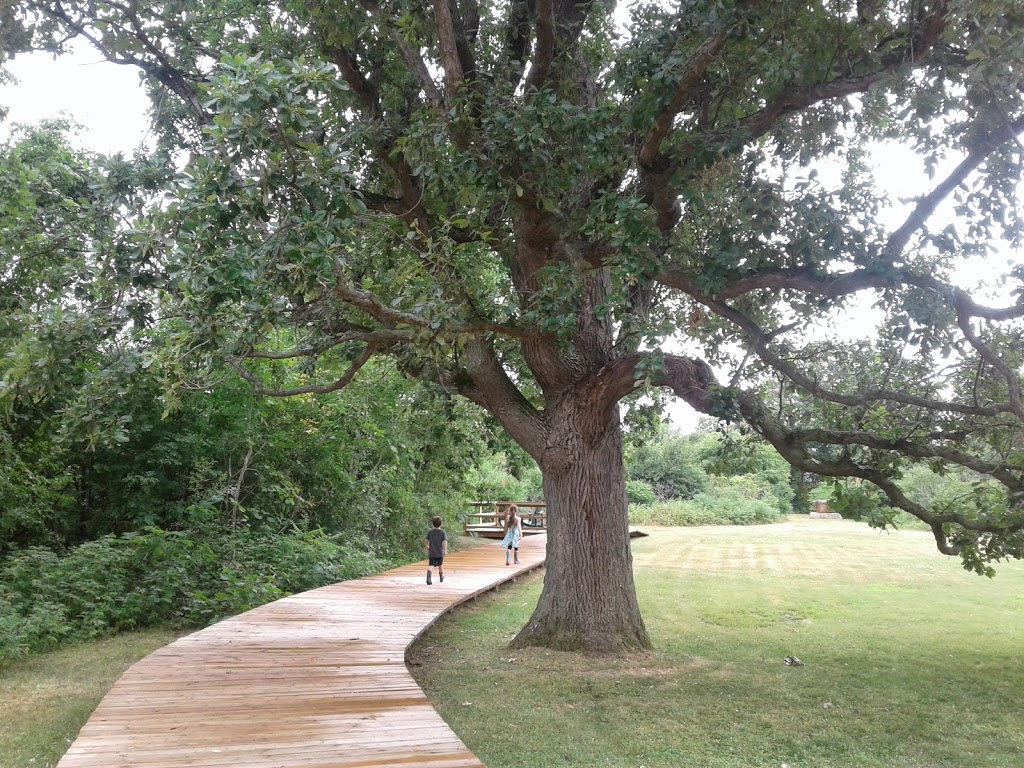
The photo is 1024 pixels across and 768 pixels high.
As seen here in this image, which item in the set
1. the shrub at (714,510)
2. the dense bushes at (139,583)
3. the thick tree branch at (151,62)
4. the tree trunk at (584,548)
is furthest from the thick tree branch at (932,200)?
the shrub at (714,510)

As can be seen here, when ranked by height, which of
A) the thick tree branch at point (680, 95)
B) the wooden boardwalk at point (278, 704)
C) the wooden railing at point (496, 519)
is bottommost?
the wooden boardwalk at point (278, 704)

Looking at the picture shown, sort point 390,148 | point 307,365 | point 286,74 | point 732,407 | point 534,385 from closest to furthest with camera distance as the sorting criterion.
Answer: point 286,74
point 732,407
point 390,148
point 307,365
point 534,385

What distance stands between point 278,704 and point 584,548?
14.2 feet

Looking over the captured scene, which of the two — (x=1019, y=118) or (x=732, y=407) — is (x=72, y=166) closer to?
(x=732, y=407)

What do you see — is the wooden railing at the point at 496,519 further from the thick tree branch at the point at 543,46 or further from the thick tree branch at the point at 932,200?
the thick tree branch at the point at 932,200

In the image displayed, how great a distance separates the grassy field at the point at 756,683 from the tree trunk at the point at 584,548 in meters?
0.36

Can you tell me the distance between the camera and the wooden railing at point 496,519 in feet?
81.7

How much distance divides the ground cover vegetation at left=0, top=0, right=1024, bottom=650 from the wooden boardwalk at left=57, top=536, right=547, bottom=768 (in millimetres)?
2405

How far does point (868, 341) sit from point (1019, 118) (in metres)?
3.21

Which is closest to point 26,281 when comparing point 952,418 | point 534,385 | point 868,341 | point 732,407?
point 534,385

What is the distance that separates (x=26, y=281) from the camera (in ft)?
28.2

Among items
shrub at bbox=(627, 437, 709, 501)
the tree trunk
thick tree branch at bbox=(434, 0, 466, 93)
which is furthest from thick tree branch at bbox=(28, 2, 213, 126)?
shrub at bbox=(627, 437, 709, 501)

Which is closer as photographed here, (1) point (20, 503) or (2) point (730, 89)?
(2) point (730, 89)

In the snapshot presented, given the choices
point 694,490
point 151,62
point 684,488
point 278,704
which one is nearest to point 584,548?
point 278,704
